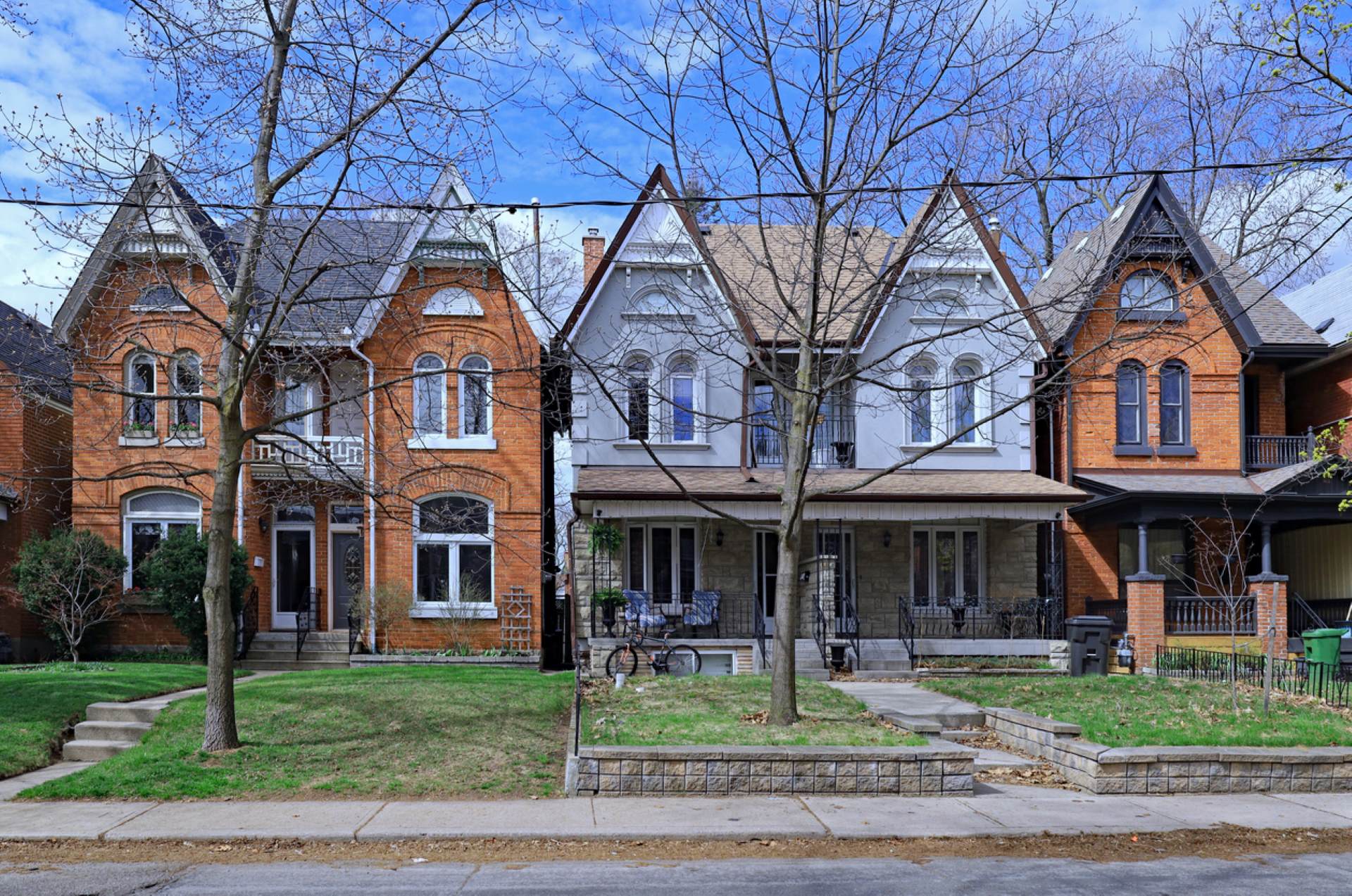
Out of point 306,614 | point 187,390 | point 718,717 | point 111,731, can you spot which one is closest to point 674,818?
point 718,717

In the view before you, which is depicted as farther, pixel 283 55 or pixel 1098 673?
pixel 1098 673

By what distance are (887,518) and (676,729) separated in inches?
417

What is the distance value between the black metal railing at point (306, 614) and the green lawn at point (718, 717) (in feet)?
25.7

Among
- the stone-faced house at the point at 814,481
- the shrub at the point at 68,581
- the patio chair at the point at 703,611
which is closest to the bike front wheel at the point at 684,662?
the stone-faced house at the point at 814,481

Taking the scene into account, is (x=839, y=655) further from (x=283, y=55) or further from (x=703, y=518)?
(x=283, y=55)

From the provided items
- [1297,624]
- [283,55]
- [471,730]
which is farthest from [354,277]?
[1297,624]

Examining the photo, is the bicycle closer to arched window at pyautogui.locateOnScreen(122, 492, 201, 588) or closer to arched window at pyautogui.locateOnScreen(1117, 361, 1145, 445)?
arched window at pyautogui.locateOnScreen(122, 492, 201, 588)

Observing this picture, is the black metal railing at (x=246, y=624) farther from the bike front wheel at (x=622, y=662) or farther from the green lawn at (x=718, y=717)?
the green lawn at (x=718, y=717)

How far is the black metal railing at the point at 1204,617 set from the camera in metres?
21.4

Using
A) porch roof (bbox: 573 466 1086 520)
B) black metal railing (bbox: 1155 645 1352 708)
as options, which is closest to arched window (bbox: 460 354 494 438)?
porch roof (bbox: 573 466 1086 520)

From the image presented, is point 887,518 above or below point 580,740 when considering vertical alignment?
above

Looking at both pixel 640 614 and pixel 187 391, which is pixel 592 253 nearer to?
pixel 640 614

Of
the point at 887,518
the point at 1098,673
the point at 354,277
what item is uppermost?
the point at 354,277

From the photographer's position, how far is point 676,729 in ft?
37.5
